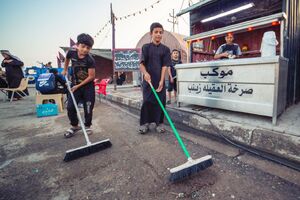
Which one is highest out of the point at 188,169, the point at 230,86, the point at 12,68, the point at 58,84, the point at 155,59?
the point at 12,68

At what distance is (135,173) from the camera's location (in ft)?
5.72

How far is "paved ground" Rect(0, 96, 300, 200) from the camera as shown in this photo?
4.69 ft

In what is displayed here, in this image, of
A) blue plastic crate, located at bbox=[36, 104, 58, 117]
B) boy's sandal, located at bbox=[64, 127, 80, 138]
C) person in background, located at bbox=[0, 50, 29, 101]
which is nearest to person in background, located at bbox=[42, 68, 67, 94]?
blue plastic crate, located at bbox=[36, 104, 58, 117]

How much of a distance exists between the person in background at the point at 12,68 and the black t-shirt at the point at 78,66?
264 inches

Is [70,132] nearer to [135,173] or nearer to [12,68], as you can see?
[135,173]

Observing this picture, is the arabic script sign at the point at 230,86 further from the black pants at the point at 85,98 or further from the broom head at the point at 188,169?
the black pants at the point at 85,98

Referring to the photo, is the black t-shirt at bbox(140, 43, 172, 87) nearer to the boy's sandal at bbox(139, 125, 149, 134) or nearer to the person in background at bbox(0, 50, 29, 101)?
the boy's sandal at bbox(139, 125, 149, 134)

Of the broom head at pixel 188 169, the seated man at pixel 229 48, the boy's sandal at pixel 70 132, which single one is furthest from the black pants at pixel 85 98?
the seated man at pixel 229 48

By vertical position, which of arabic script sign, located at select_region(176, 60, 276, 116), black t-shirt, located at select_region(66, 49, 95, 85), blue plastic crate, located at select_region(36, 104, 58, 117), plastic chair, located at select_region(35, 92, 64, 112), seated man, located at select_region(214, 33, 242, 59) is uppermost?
seated man, located at select_region(214, 33, 242, 59)

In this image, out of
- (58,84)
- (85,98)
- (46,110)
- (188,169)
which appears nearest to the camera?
(188,169)

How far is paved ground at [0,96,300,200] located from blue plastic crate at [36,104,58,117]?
73.6 inches

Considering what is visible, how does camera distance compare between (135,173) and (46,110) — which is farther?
(46,110)

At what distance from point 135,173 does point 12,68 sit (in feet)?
29.2

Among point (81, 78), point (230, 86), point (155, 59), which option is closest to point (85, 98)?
point (81, 78)
